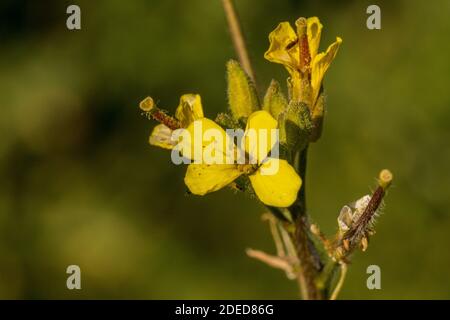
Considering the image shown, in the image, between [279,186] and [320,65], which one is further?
[320,65]

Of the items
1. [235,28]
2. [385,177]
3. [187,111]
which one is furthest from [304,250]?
[235,28]

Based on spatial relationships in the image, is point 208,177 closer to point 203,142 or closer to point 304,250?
point 203,142

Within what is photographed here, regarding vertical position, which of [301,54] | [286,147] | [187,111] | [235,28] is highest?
[235,28]

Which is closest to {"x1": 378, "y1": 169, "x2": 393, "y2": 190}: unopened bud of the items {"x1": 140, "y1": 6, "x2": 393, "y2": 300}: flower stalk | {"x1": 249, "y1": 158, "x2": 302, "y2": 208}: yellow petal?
{"x1": 140, "y1": 6, "x2": 393, "y2": 300}: flower stalk

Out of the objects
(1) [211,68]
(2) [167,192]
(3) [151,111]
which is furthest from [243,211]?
(3) [151,111]

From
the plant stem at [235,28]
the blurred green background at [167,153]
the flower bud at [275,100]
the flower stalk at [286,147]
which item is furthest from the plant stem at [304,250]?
the blurred green background at [167,153]
